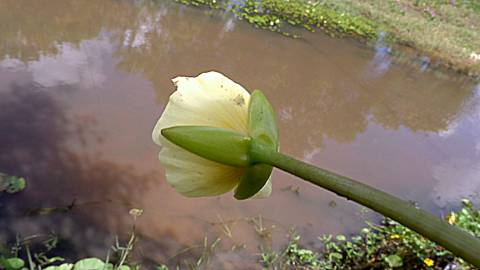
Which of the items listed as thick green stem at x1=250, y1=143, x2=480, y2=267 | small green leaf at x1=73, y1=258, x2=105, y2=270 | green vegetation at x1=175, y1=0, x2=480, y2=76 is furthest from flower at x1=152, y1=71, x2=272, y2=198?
green vegetation at x1=175, y1=0, x2=480, y2=76

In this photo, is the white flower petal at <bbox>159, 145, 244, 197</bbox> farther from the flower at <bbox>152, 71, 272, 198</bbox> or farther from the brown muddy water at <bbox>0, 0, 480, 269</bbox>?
the brown muddy water at <bbox>0, 0, 480, 269</bbox>

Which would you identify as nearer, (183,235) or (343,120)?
(183,235)

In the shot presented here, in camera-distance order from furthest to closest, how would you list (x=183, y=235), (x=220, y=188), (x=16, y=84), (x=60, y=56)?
(x=60, y=56), (x=16, y=84), (x=183, y=235), (x=220, y=188)

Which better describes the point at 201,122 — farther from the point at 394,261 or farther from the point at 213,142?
the point at 394,261

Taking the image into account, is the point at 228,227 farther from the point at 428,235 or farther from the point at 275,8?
the point at 275,8

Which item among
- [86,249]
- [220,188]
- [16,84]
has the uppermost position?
[220,188]

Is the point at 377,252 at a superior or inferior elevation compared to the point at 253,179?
inferior

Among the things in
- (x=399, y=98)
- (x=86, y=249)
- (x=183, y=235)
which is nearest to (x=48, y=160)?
(x=86, y=249)

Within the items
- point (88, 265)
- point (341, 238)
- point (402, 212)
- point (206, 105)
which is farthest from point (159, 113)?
point (402, 212)
